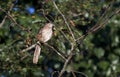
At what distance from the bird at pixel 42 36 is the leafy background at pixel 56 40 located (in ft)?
0.23

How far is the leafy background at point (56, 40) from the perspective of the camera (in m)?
7.32

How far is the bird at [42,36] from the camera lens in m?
6.89

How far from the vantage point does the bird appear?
689cm

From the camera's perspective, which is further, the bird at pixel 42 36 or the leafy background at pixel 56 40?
the leafy background at pixel 56 40

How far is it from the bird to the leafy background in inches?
2.8

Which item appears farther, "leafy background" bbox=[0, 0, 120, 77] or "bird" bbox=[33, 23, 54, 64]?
"leafy background" bbox=[0, 0, 120, 77]

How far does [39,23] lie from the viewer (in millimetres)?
7602

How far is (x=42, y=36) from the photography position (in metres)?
7.01

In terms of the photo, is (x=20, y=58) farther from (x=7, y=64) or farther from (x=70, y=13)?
(x=70, y=13)

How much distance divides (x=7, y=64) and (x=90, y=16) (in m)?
1.26

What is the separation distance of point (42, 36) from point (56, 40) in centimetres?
28

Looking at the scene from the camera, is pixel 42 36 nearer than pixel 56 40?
Yes

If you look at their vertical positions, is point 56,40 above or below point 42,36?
below

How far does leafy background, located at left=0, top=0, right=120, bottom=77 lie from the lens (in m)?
7.32
